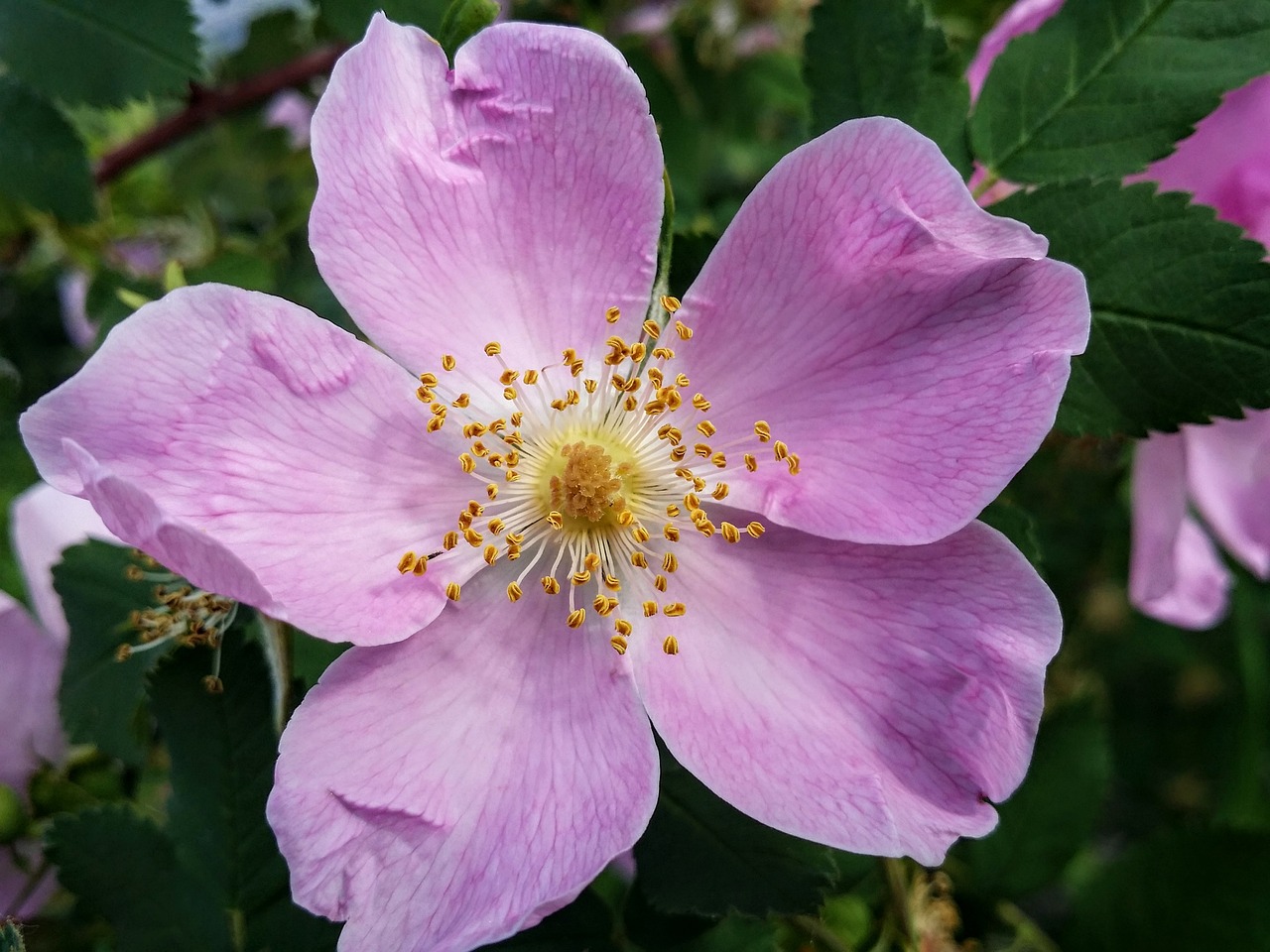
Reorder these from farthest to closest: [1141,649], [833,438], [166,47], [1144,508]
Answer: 1. [1141,649]
2. [1144,508]
3. [166,47]
4. [833,438]

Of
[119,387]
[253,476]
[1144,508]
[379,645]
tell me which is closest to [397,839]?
[379,645]

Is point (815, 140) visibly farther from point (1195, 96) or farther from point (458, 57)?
point (1195, 96)

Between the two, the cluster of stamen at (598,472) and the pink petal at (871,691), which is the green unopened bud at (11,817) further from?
the pink petal at (871,691)

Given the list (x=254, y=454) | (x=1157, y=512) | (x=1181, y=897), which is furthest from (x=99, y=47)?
(x=1181, y=897)

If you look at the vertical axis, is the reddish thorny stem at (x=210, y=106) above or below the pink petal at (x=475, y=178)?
below

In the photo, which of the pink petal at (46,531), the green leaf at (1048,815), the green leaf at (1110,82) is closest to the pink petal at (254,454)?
the pink petal at (46,531)

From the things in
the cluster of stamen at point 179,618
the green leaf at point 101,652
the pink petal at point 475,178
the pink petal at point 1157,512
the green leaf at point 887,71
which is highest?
the green leaf at point 887,71
